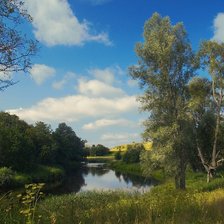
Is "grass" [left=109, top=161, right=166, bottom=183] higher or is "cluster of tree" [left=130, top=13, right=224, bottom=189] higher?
"cluster of tree" [left=130, top=13, right=224, bottom=189]

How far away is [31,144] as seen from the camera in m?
75.8

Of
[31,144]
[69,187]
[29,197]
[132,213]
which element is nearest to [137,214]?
[132,213]

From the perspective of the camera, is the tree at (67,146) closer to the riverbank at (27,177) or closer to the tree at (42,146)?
the tree at (42,146)

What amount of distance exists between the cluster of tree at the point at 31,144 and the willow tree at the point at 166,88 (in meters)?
39.7

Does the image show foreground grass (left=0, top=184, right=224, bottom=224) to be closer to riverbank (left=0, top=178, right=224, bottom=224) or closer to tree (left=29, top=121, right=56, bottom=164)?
riverbank (left=0, top=178, right=224, bottom=224)

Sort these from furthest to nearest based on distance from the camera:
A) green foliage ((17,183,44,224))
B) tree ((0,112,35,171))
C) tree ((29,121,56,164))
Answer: tree ((29,121,56,164)) < tree ((0,112,35,171)) < green foliage ((17,183,44,224))

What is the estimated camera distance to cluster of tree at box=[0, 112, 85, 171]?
221ft

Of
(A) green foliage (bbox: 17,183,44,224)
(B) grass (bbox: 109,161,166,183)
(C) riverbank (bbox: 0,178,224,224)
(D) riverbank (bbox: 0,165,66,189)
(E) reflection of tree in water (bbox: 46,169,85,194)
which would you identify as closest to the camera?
(A) green foliage (bbox: 17,183,44,224)

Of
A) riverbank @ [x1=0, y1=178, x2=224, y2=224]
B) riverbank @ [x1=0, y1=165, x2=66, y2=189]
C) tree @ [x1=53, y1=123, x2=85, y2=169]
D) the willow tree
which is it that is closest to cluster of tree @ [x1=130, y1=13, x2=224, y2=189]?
the willow tree

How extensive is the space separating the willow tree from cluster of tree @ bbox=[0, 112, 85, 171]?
1565 inches

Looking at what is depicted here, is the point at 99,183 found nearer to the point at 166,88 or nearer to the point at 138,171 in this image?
the point at 138,171

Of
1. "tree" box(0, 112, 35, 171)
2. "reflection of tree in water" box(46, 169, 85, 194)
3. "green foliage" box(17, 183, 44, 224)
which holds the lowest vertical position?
"reflection of tree in water" box(46, 169, 85, 194)

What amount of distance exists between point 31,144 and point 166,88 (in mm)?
48317

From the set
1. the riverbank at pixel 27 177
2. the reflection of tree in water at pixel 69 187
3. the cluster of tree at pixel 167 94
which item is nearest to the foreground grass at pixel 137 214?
the cluster of tree at pixel 167 94
